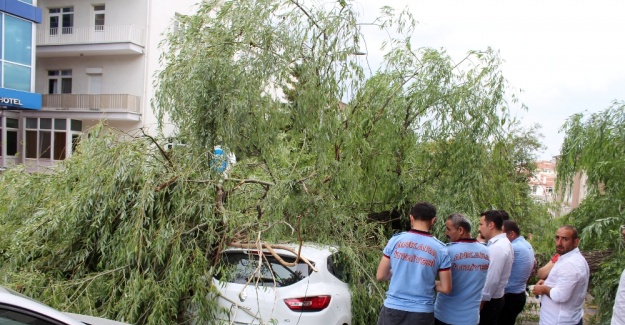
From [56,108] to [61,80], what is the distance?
6.33ft

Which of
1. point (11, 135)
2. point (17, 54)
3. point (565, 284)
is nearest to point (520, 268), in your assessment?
point (565, 284)

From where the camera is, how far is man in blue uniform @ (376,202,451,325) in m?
4.21

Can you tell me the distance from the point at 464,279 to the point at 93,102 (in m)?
22.4

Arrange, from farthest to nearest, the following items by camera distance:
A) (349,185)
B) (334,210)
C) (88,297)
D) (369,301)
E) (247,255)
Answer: (349,185) < (334,210) < (369,301) < (247,255) < (88,297)

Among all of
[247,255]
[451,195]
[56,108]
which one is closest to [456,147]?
[451,195]

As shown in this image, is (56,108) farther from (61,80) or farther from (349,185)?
(349,185)

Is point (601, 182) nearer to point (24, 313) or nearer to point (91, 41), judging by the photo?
point (24, 313)

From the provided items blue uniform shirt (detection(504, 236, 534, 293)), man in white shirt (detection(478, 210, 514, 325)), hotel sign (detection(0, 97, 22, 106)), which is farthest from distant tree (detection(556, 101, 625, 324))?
hotel sign (detection(0, 97, 22, 106))

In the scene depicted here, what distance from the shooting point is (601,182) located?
6.76 metres

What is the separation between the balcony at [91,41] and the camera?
2289 cm

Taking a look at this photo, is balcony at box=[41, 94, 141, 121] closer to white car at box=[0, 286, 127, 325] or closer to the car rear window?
the car rear window

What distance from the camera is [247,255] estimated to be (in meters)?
5.77

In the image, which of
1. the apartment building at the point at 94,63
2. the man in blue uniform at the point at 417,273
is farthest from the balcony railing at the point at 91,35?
the man in blue uniform at the point at 417,273

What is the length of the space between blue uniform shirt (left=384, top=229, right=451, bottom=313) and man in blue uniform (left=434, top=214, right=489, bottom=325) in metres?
0.28
